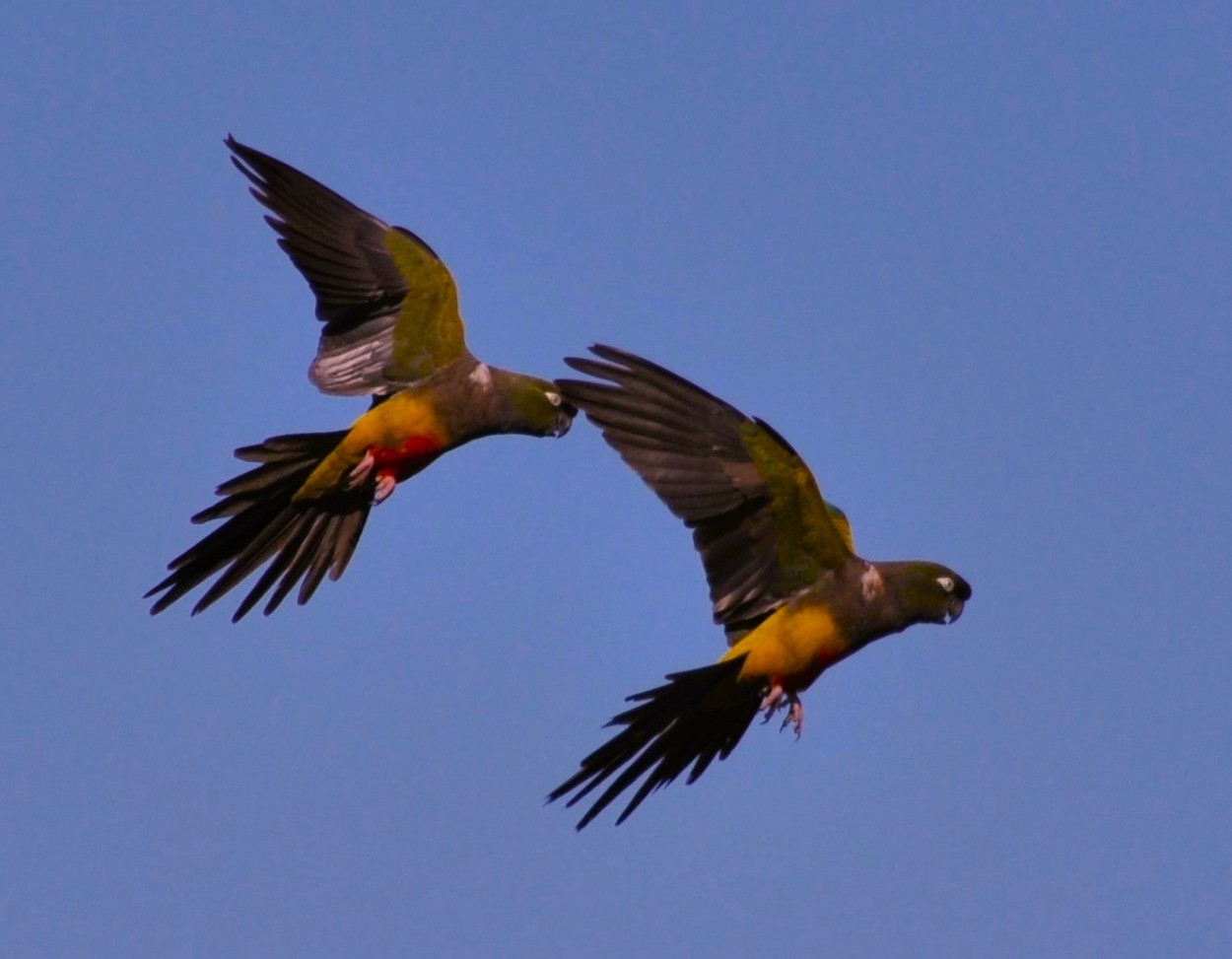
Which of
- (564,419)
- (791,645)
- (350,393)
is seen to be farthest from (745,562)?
(350,393)

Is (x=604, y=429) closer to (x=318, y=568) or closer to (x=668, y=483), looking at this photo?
(x=668, y=483)

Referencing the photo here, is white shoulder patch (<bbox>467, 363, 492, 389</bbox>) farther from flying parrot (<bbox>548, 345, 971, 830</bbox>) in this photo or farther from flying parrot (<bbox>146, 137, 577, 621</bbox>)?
flying parrot (<bbox>548, 345, 971, 830</bbox>)

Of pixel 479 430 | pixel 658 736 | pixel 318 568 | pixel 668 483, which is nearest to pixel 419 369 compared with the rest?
pixel 479 430

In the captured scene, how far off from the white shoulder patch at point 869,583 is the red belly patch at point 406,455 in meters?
2.73

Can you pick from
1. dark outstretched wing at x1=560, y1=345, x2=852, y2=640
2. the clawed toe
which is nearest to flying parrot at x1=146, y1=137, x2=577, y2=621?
the clawed toe

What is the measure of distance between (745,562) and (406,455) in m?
2.25

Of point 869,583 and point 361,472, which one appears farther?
point 361,472

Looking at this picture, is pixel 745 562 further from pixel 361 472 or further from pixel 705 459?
pixel 361 472

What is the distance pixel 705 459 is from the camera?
1056 cm

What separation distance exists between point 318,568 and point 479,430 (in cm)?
132

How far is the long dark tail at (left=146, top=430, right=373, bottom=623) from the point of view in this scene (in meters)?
11.7

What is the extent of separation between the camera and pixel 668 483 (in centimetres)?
1056

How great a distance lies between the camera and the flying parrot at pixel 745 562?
1046cm

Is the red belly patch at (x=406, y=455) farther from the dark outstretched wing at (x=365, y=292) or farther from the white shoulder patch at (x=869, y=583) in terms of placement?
the white shoulder patch at (x=869, y=583)
